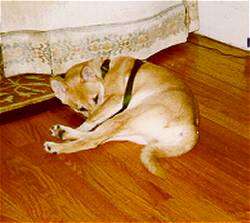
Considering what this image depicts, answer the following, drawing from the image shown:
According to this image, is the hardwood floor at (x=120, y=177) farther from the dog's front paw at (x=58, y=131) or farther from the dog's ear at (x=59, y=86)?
the dog's ear at (x=59, y=86)

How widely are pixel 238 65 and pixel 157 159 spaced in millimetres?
1492

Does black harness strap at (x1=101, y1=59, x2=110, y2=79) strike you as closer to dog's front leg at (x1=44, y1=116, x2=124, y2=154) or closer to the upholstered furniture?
dog's front leg at (x1=44, y1=116, x2=124, y2=154)

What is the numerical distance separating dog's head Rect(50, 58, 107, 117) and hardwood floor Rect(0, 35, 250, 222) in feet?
0.77

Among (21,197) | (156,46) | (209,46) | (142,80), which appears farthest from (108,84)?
(209,46)

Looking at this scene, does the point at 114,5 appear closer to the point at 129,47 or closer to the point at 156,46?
the point at 129,47

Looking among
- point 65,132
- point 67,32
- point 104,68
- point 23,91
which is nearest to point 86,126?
point 65,132

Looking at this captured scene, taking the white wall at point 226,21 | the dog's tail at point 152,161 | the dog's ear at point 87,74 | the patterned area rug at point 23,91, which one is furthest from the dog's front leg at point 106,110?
the white wall at point 226,21

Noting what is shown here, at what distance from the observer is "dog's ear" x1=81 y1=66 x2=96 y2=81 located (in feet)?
7.22

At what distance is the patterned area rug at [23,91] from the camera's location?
8.41 feet

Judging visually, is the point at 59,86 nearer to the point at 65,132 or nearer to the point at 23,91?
the point at 65,132

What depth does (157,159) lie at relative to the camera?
2.03 meters

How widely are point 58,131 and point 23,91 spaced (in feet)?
1.91

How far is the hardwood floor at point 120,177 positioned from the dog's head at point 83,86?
24cm

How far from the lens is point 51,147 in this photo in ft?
7.04
